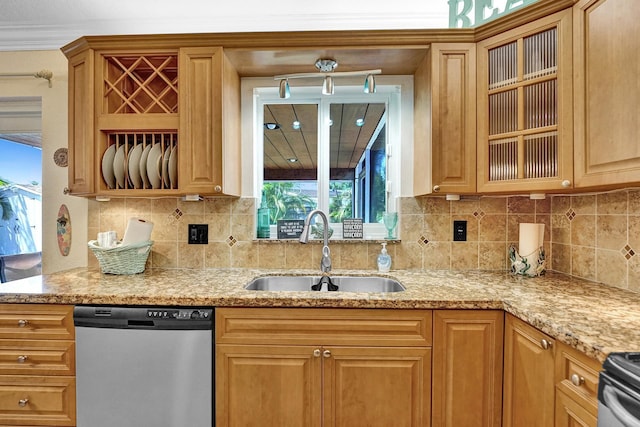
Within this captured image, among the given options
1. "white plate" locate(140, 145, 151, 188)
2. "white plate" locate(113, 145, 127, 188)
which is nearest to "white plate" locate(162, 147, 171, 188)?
"white plate" locate(140, 145, 151, 188)

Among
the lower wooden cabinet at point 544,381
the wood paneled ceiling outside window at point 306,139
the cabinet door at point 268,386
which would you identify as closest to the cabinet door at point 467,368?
the lower wooden cabinet at point 544,381

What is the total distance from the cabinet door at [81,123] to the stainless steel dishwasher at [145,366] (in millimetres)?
783

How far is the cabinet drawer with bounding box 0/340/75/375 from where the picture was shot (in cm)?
150

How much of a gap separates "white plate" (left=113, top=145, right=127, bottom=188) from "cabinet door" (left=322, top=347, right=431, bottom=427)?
1.46m

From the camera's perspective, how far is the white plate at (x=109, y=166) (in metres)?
1.88

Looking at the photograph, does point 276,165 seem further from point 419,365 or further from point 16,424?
point 16,424

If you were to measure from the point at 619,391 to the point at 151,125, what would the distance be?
216 centimetres

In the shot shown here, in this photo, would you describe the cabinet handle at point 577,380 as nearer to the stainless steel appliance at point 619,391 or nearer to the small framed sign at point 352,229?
the stainless steel appliance at point 619,391

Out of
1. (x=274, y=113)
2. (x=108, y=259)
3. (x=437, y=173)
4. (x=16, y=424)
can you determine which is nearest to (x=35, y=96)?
(x=108, y=259)

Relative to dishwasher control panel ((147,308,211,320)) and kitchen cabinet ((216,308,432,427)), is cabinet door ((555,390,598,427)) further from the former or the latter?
dishwasher control panel ((147,308,211,320))

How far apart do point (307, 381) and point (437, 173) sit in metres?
1.20

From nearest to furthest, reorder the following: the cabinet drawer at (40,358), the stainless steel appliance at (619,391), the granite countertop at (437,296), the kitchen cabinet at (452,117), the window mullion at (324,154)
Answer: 1. the stainless steel appliance at (619,391)
2. the granite countertop at (437,296)
3. the cabinet drawer at (40,358)
4. the kitchen cabinet at (452,117)
5. the window mullion at (324,154)

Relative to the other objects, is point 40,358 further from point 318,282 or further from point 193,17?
point 193,17

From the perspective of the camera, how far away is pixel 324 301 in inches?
56.3
